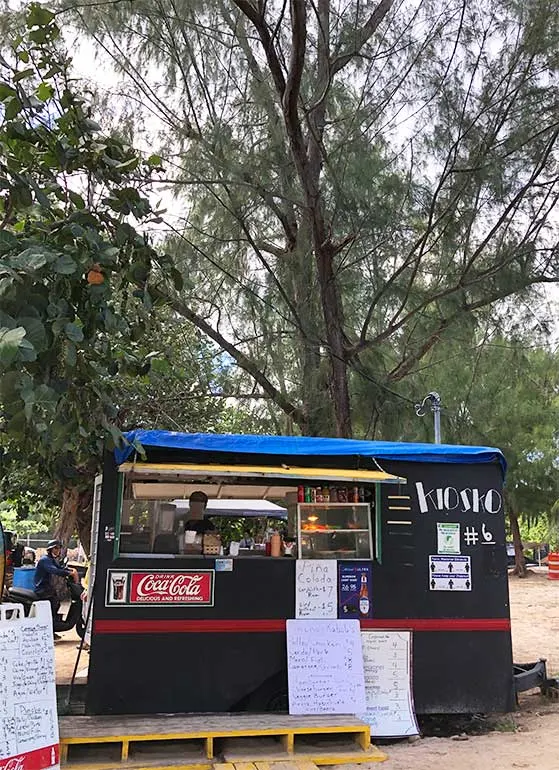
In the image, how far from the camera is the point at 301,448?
5.67 m

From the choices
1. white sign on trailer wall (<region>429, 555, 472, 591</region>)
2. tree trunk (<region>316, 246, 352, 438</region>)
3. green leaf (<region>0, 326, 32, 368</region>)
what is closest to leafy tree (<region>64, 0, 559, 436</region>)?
tree trunk (<region>316, 246, 352, 438</region>)

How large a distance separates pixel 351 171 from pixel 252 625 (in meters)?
4.81

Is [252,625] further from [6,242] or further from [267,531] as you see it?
[6,242]

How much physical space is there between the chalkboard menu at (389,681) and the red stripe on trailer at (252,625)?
8 centimetres

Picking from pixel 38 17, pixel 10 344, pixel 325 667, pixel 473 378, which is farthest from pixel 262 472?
pixel 473 378

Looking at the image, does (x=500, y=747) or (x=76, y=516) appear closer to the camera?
(x=500, y=747)

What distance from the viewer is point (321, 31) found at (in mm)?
7242

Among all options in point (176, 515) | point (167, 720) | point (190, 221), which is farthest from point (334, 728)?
point (190, 221)

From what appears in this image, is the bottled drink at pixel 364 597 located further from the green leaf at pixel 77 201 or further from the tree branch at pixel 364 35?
the tree branch at pixel 364 35

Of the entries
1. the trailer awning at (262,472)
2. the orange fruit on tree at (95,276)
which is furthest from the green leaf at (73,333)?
the trailer awning at (262,472)

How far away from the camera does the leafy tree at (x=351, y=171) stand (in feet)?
24.8

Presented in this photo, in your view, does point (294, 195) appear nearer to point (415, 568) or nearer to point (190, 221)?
point (190, 221)

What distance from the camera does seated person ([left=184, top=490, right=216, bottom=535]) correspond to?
581 cm

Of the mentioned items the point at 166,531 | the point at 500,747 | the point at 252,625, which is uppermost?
the point at 166,531
